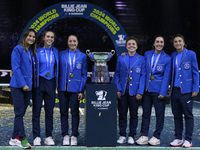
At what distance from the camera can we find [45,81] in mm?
3566

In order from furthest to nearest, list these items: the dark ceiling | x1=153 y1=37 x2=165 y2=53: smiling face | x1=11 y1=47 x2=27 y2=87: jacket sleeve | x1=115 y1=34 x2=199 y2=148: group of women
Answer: the dark ceiling < x1=153 y1=37 x2=165 y2=53: smiling face < x1=115 y1=34 x2=199 y2=148: group of women < x1=11 y1=47 x2=27 y2=87: jacket sleeve

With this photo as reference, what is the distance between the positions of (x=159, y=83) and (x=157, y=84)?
0.10ft

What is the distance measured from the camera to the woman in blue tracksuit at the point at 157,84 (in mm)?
3648

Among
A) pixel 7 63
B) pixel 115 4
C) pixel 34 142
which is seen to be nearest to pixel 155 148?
pixel 34 142

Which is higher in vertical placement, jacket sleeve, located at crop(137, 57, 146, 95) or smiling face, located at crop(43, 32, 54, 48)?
smiling face, located at crop(43, 32, 54, 48)

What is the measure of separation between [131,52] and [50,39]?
108 centimetres

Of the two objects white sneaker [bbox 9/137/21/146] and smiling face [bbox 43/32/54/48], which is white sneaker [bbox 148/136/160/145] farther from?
smiling face [bbox 43/32/54/48]

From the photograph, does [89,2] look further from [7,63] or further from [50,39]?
[50,39]

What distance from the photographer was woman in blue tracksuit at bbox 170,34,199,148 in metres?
3.56

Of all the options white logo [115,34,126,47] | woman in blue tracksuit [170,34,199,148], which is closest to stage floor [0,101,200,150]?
woman in blue tracksuit [170,34,199,148]

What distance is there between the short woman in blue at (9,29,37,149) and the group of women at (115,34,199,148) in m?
1.17

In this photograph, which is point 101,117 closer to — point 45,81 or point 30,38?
point 45,81

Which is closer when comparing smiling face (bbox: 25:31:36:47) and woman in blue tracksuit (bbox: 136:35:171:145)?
smiling face (bbox: 25:31:36:47)

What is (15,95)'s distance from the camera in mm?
3402
